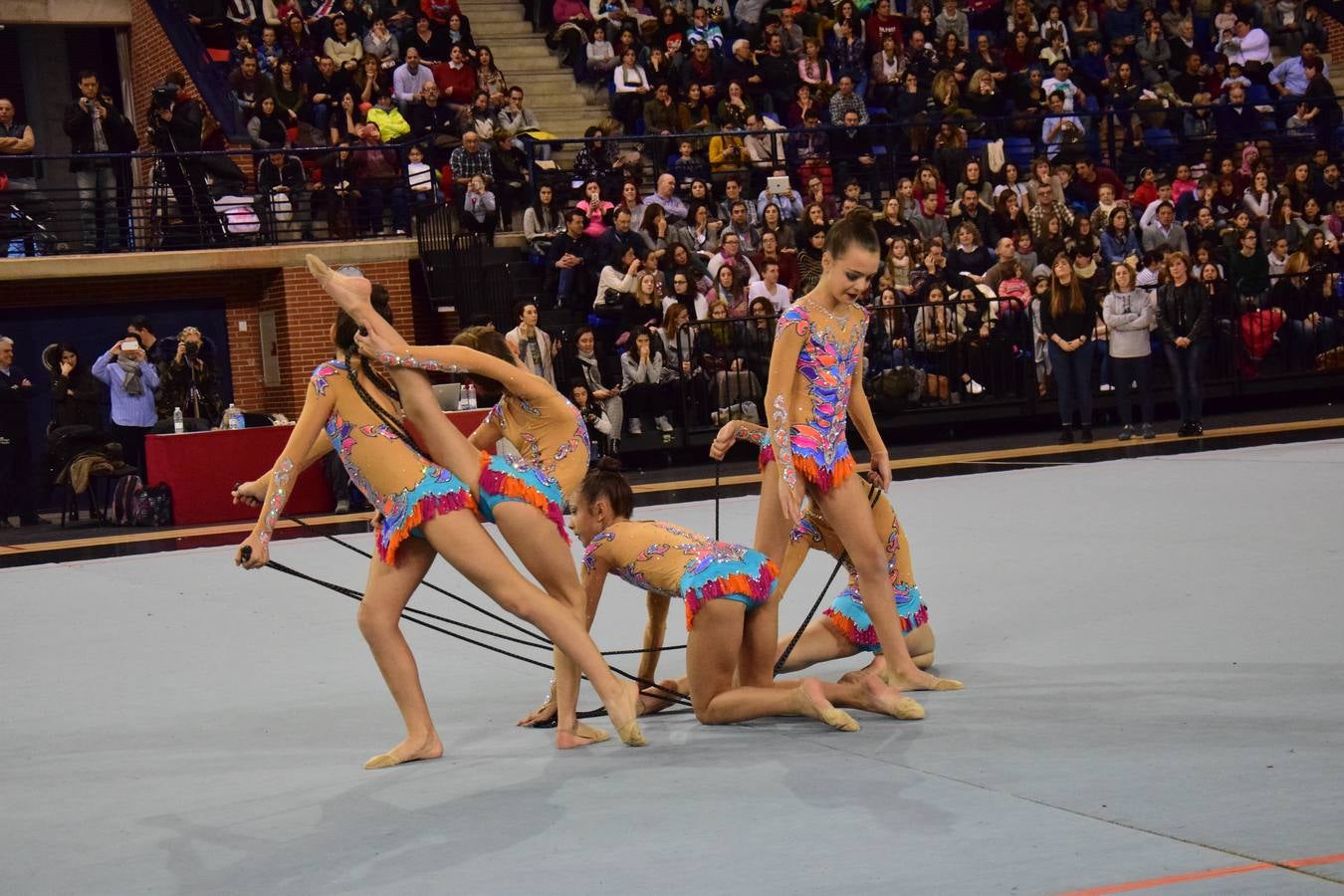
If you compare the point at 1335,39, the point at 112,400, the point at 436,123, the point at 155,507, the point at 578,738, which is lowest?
the point at 578,738

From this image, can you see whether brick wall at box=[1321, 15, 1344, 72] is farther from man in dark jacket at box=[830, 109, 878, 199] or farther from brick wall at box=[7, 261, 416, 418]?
brick wall at box=[7, 261, 416, 418]

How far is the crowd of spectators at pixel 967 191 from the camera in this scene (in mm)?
16609

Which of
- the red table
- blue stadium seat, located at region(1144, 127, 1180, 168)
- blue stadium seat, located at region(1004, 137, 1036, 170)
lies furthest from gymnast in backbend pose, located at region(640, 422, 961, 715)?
blue stadium seat, located at region(1144, 127, 1180, 168)

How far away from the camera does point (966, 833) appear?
446cm

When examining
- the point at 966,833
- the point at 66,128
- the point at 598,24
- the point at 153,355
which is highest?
the point at 598,24

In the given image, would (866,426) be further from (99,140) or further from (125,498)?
(99,140)

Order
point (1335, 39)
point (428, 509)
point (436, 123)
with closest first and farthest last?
1. point (428, 509)
2. point (436, 123)
3. point (1335, 39)

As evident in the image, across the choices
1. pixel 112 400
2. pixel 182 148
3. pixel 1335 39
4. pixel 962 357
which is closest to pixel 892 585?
pixel 112 400

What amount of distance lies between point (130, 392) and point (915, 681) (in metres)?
10.7

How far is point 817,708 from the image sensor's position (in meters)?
5.62

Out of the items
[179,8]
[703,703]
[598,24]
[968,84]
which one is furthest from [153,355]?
[703,703]

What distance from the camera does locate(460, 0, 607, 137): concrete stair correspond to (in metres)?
21.5

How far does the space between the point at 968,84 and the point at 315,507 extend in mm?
10667

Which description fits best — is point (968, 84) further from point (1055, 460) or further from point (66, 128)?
point (66, 128)
